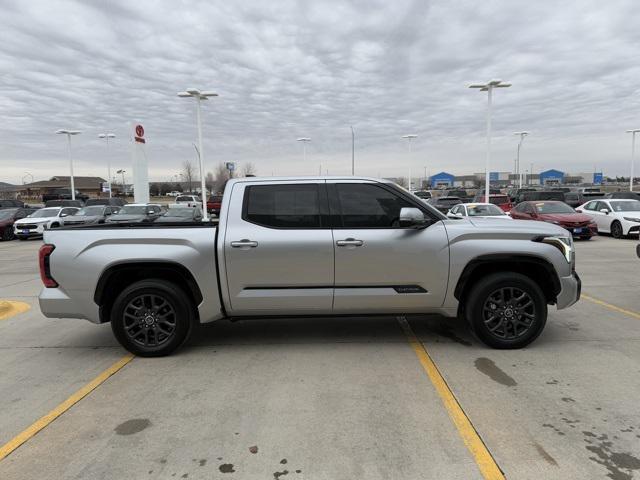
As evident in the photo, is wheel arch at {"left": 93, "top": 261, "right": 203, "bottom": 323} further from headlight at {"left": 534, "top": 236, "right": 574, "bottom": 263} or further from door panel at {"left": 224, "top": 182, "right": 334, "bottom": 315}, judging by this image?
headlight at {"left": 534, "top": 236, "right": 574, "bottom": 263}

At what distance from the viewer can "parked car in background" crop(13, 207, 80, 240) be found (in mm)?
21328

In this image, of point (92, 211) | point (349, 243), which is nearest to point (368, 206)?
point (349, 243)

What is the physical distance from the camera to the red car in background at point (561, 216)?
1612 centimetres

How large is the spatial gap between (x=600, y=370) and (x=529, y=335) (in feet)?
2.36

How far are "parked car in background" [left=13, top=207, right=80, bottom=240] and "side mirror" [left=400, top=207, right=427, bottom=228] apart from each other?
20.2 meters

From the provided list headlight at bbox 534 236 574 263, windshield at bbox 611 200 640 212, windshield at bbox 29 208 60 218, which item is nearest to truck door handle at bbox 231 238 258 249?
headlight at bbox 534 236 574 263

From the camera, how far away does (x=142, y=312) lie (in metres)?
4.85

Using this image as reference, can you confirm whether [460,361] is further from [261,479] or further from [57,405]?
[57,405]

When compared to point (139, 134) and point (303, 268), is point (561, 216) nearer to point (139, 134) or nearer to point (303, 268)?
point (303, 268)

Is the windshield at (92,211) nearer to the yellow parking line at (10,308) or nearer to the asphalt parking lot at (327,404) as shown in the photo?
the yellow parking line at (10,308)

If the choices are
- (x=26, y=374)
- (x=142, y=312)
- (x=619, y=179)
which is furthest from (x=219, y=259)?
(x=619, y=179)

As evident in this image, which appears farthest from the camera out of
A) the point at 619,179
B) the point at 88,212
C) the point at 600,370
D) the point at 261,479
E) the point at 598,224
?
the point at 619,179

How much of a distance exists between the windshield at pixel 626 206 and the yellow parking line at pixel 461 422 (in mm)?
16337

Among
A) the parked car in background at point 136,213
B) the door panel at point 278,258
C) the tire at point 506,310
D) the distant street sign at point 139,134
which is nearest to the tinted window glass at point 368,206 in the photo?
the door panel at point 278,258
